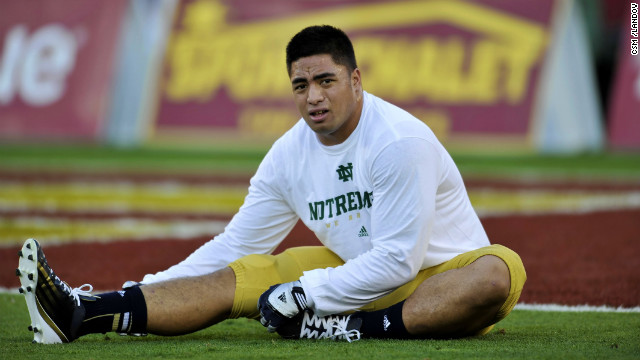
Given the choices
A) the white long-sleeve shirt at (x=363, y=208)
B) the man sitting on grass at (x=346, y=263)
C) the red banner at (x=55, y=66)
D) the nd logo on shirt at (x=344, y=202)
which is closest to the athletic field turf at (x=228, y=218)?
the man sitting on grass at (x=346, y=263)

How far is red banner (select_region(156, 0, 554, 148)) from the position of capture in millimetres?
18094

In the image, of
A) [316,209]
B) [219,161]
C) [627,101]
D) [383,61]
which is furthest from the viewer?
[383,61]

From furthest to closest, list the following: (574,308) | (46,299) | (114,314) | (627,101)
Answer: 1. (627,101)
2. (574,308)
3. (114,314)
4. (46,299)

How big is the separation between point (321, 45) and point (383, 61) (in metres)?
14.3

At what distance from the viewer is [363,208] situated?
15.0 feet

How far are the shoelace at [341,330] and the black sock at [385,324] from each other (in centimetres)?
4

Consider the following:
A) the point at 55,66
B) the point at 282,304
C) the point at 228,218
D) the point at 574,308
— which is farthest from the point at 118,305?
the point at 55,66

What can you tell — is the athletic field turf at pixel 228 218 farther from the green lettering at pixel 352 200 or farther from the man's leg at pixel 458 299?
the green lettering at pixel 352 200

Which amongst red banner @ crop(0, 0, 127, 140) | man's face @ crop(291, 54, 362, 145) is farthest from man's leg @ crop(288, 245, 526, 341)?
red banner @ crop(0, 0, 127, 140)

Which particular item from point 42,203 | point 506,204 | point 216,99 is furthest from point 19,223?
point 216,99

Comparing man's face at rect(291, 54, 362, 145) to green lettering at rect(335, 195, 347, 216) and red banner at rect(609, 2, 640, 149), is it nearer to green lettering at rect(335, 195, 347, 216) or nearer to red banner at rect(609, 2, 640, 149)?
green lettering at rect(335, 195, 347, 216)

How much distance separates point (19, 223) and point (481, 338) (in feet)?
20.3

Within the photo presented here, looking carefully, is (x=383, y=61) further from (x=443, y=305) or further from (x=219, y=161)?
(x=443, y=305)

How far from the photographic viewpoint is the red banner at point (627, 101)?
17.4 meters
